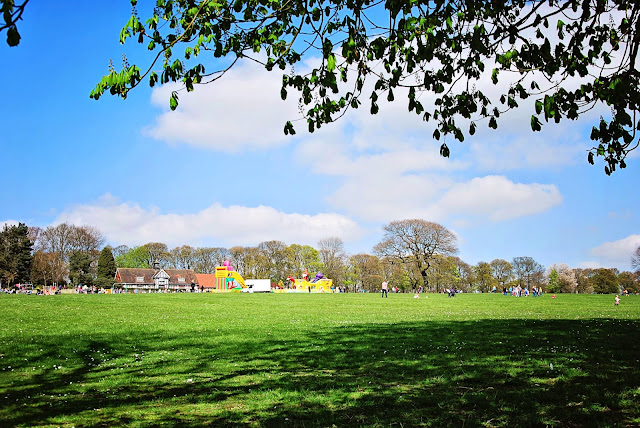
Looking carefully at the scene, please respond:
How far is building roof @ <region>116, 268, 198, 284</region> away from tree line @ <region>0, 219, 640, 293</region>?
246 inches

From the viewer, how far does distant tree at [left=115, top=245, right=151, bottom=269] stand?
130000 mm

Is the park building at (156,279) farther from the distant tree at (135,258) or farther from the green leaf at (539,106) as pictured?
the green leaf at (539,106)

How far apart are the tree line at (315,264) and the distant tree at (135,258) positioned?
0.88 ft

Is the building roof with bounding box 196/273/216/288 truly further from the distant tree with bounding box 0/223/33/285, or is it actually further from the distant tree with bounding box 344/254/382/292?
the distant tree with bounding box 0/223/33/285

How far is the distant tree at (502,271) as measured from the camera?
126m

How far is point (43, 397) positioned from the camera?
714 cm

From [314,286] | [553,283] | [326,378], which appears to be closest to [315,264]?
[314,286]

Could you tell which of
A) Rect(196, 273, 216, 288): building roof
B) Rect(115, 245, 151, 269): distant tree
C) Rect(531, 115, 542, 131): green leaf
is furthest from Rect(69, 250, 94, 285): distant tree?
Rect(531, 115, 542, 131): green leaf

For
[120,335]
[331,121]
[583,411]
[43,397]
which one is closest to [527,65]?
[331,121]

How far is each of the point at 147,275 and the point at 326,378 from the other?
125 meters

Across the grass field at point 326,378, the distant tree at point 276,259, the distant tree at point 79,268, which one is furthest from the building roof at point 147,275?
the grass field at point 326,378

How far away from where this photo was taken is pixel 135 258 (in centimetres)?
13025

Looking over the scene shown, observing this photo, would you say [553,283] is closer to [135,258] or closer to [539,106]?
[135,258]

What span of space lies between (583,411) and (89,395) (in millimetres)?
7475
